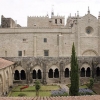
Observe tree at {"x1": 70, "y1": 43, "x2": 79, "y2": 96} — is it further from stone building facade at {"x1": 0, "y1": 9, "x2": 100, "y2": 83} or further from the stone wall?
stone building facade at {"x1": 0, "y1": 9, "x2": 100, "y2": 83}

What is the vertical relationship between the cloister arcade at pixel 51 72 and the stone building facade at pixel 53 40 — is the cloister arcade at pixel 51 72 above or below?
below

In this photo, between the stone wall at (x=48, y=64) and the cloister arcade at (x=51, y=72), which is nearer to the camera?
the stone wall at (x=48, y=64)

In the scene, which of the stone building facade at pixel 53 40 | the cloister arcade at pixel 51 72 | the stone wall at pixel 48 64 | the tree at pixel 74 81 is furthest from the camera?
the stone building facade at pixel 53 40

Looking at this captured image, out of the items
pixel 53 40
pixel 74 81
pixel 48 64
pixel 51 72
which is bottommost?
pixel 74 81

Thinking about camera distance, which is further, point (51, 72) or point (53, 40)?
point (53, 40)

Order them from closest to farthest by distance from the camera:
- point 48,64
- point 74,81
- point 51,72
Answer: point 74,81, point 48,64, point 51,72

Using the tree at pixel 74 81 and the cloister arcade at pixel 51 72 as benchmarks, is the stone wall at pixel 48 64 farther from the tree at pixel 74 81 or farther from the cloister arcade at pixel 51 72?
the tree at pixel 74 81

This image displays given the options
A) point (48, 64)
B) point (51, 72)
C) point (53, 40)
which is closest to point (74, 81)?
point (48, 64)

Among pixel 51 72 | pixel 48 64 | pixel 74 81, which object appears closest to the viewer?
pixel 74 81

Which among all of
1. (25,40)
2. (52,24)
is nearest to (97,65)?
(25,40)

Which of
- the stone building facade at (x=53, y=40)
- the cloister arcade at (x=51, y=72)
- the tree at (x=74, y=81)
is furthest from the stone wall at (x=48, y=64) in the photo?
the stone building facade at (x=53, y=40)

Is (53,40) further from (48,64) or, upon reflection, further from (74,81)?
(74,81)

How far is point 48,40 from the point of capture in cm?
4231

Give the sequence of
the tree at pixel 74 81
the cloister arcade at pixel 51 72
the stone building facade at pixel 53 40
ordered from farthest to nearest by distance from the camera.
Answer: the stone building facade at pixel 53 40 < the cloister arcade at pixel 51 72 < the tree at pixel 74 81
